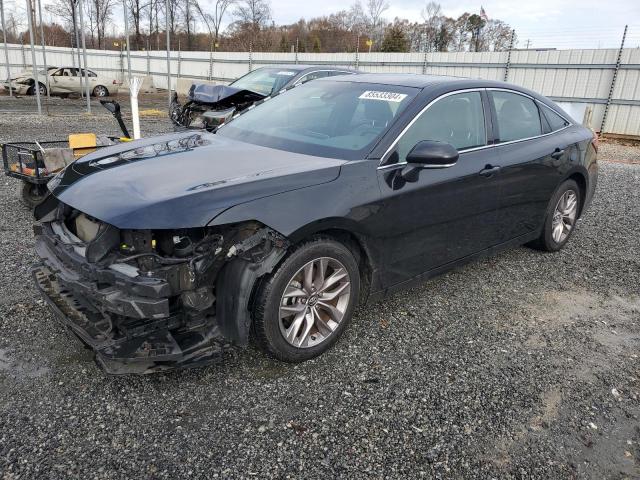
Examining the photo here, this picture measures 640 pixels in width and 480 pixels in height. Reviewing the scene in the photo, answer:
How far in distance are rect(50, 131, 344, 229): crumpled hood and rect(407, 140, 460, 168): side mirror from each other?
1.59ft

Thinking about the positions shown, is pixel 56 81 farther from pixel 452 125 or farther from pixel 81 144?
pixel 452 125

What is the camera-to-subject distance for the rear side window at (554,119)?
472cm

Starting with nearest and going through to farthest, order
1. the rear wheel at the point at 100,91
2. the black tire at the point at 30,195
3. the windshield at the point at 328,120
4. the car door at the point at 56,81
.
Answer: the windshield at the point at 328,120 < the black tire at the point at 30,195 < the car door at the point at 56,81 < the rear wheel at the point at 100,91

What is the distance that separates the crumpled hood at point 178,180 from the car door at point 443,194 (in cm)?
48

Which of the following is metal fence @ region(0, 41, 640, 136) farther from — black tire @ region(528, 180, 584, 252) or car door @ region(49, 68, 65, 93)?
black tire @ region(528, 180, 584, 252)

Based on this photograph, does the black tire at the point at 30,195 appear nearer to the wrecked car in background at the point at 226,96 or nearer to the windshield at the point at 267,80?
the wrecked car in background at the point at 226,96

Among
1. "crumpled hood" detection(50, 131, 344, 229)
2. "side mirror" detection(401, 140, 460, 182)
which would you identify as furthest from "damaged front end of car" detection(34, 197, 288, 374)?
"side mirror" detection(401, 140, 460, 182)

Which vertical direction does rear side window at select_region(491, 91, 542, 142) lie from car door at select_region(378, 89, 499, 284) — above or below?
above

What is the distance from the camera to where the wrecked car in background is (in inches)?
323

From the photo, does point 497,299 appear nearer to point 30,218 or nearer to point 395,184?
point 395,184

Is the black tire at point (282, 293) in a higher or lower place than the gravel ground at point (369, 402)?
higher

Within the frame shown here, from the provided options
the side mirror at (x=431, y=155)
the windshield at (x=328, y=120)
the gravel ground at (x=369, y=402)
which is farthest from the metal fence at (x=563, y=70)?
the side mirror at (x=431, y=155)

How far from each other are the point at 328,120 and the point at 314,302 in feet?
4.58

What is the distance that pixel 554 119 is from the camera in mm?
4805
